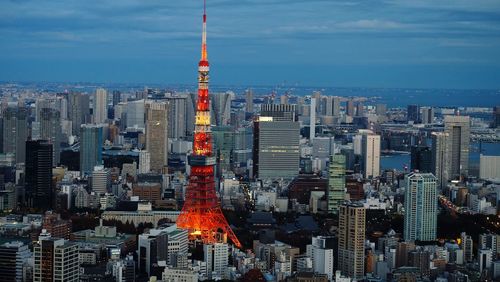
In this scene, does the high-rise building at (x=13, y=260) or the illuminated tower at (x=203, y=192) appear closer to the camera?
the high-rise building at (x=13, y=260)

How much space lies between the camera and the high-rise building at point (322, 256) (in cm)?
891

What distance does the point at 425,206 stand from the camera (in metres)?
11.6

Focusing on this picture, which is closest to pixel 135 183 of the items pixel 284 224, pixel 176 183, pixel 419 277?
pixel 176 183

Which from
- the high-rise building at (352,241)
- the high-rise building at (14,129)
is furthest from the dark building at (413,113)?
the high-rise building at (14,129)

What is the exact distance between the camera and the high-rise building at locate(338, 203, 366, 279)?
360 inches

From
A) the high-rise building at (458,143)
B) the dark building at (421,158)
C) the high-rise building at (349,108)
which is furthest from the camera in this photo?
the high-rise building at (349,108)

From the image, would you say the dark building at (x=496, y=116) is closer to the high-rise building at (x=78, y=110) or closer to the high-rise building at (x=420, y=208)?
the high-rise building at (x=420, y=208)

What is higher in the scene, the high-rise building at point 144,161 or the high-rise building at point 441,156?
the high-rise building at point 441,156

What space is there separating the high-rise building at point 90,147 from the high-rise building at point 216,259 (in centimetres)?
Answer: 751

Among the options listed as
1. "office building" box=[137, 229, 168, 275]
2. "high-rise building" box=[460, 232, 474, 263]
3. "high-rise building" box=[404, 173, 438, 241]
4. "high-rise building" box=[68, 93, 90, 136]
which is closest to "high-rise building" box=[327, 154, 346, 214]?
"high-rise building" box=[404, 173, 438, 241]

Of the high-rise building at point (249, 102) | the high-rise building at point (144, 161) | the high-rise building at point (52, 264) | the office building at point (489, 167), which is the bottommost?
the high-rise building at point (52, 264)

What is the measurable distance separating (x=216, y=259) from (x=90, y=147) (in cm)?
953

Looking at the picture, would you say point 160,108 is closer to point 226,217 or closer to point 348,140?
point 348,140

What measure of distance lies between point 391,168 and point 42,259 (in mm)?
10199
